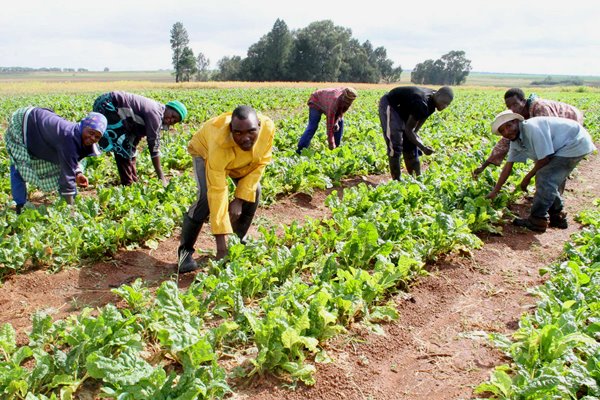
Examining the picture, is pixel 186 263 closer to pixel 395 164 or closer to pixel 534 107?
pixel 395 164

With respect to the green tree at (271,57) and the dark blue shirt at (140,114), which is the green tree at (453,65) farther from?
the dark blue shirt at (140,114)

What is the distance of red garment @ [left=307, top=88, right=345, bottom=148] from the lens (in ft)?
26.0

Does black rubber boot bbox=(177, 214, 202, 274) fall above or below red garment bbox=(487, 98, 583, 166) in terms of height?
below

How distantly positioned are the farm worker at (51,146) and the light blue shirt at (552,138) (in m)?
4.48

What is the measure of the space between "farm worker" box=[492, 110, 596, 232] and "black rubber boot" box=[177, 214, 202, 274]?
11.3 feet

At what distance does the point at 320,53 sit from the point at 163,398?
2218 inches

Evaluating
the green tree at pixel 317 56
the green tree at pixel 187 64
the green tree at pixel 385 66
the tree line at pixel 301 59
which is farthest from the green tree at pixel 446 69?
the green tree at pixel 187 64

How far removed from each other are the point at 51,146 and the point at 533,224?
17.8 ft

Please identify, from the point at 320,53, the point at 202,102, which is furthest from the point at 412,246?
the point at 320,53

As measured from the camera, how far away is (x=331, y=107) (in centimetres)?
795

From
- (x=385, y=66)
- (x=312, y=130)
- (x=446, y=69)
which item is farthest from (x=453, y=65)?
(x=312, y=130)

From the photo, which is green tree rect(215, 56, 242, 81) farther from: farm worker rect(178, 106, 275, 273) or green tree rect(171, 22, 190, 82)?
farm worker rect(178, 106, 275, 273)

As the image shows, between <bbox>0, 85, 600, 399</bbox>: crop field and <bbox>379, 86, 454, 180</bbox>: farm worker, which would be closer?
<bbox>0, 85, 600, 399</bbox>: crop field

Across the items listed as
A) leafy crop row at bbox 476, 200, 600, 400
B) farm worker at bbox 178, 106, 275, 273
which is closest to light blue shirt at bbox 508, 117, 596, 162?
leafy crop row at bbox 476, 200, 600, 400
